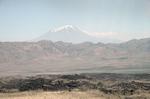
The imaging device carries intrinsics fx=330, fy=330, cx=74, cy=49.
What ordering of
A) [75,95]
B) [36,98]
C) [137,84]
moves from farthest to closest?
[137,84]
[75,95]
[36,98]

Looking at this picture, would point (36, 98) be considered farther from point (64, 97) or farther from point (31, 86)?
point (31, 86)

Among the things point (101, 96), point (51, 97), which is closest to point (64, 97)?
point (51, 97)

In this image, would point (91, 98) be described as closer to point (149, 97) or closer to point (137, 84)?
point (149, 97)

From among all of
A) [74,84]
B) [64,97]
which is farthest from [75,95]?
[74,84]

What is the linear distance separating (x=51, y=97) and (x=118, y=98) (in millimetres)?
10018

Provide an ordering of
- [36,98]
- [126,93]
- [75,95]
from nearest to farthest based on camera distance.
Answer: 1. [36,98]
2. [75,95]
3. [126,93]

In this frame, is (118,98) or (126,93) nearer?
(118,98)

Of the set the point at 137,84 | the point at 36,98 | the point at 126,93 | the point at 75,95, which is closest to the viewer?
the point at 36,98

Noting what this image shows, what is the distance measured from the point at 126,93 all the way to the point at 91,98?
30.1 ft

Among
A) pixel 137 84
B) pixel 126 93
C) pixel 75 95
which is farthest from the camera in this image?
pixel 137 84

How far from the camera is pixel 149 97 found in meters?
48.3

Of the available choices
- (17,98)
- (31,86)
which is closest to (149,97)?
(17,98)

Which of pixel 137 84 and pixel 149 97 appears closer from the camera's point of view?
pixel 149 97

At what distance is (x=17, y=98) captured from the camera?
162ft
